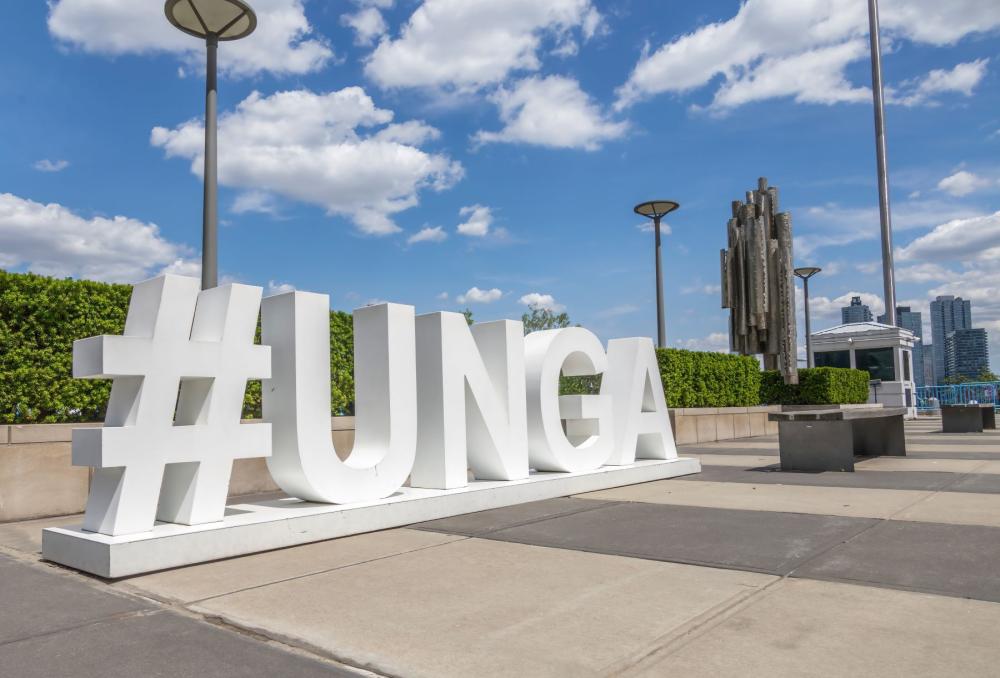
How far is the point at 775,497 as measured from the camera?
26.0 ft

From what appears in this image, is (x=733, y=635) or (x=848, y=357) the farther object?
(x=848, y=357)

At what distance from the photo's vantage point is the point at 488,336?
8359mm

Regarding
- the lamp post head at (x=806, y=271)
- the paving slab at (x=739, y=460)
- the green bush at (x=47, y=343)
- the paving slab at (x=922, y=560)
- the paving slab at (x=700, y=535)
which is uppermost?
the lamp post head at (x=806, y=271)

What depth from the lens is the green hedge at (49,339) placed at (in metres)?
7.66

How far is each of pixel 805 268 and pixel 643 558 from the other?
87.5 feet

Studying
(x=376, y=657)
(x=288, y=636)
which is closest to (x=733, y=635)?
(x=376, y=657)

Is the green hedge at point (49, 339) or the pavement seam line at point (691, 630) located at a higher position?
the green hedge at point (49, 339)

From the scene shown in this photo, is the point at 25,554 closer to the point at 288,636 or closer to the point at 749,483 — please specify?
the point at 288,636

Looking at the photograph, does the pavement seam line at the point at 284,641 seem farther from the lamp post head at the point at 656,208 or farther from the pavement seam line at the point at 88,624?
the lamp post head at the point at 656,208

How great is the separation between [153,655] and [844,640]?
3.13 meters

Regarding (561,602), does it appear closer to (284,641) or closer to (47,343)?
(284,641)

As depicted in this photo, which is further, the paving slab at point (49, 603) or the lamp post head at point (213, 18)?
the lamp post head at point (213, 18)

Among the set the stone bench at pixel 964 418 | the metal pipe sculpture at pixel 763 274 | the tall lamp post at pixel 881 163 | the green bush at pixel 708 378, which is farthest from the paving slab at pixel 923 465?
the tall lamp post at pixel 881 163

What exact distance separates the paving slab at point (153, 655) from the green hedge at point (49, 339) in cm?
492
